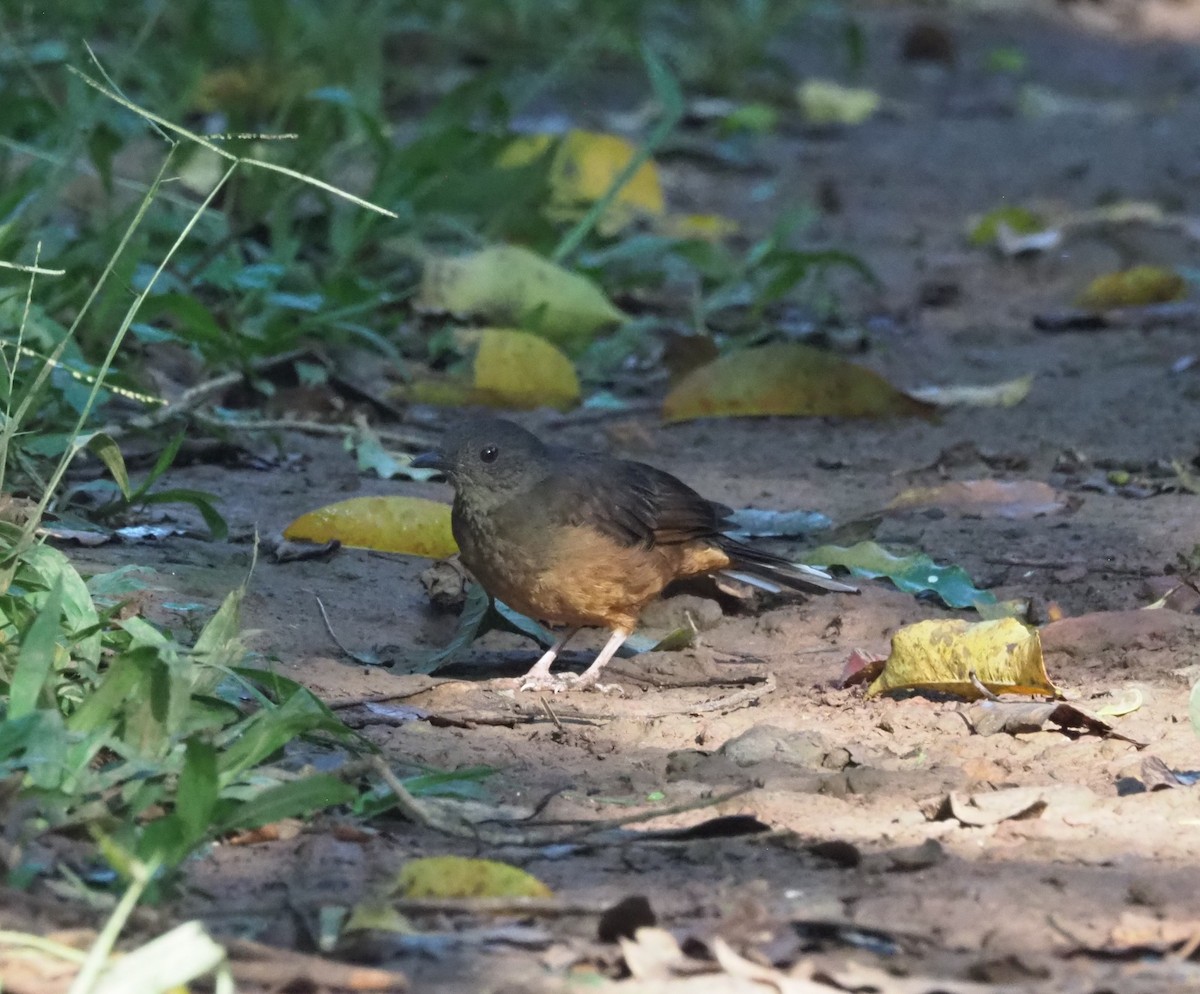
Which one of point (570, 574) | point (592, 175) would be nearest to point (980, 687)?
point (570, 574)

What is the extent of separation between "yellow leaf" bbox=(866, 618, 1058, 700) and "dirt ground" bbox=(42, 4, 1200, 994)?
8 cm

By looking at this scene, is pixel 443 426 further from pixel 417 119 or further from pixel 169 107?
pixel 417 119

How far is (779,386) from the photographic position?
641cm

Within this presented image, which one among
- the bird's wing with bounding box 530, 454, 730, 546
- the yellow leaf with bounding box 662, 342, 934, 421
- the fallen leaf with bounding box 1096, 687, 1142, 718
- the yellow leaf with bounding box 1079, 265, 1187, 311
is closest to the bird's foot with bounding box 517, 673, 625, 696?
the bird's wing with bounding box 530, 454, 730, 546

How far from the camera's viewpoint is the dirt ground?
9.14 ft

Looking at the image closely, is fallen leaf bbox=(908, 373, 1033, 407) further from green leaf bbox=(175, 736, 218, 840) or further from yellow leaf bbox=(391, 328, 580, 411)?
green leaf bbox=(175, 736, 218, 840)

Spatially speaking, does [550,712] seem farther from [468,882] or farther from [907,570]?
[907,570]

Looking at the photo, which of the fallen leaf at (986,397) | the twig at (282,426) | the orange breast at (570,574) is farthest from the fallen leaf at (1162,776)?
the fallen leaf at (986,397)

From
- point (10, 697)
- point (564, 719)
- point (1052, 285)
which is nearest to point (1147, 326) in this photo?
point (1052, 285)

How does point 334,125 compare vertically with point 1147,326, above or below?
above

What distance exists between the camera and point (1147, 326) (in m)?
7.68

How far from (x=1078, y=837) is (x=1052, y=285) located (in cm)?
558

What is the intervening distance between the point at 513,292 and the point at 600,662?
8.25 feet

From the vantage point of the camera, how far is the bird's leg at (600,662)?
4.51 metres
